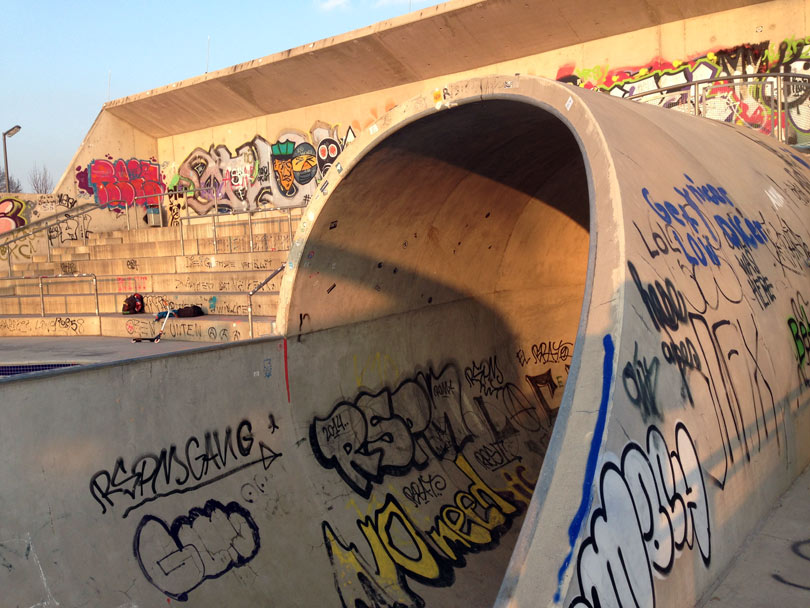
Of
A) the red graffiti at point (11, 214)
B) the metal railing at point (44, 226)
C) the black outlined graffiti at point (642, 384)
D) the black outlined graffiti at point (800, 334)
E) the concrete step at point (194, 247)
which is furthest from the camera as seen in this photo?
the red graffiti at point (11, 214)

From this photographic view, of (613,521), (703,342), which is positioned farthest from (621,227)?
(613,521)

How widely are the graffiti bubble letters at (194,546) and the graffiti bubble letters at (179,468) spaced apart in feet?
0.82

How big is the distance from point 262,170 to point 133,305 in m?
9.15

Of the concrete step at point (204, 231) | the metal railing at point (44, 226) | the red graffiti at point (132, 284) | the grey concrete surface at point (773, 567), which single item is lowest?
the grey concrete surface at point (773, 567)

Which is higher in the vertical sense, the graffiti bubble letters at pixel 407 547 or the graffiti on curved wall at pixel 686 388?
the graffiti on curved wall at pixel 686 388

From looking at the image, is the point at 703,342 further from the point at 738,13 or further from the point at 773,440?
the point at 738,13

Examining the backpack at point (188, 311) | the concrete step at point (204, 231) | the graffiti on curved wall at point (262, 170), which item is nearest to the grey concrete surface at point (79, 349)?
the backpack at point (188, 311)

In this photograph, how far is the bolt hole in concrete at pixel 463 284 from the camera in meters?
7.79

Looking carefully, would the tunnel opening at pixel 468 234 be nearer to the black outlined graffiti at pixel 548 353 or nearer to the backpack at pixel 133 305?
the black outlined graffiti at pixel 548 353

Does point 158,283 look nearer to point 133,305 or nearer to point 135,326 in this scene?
point 133,305

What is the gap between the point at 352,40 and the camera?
55.2ft

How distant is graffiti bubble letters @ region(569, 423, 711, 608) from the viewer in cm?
303

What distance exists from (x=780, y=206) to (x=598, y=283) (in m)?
5.12

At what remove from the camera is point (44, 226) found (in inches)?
797
